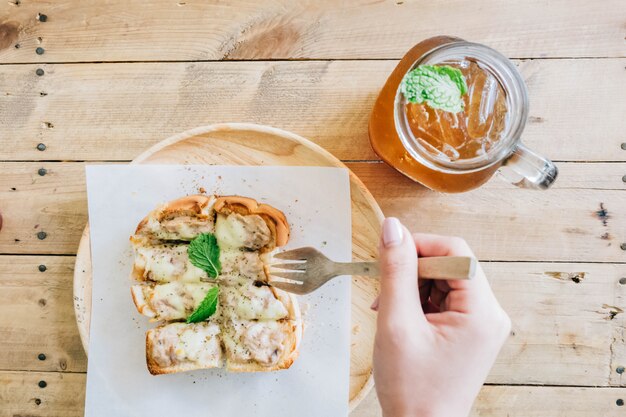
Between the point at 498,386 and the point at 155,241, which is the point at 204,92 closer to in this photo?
the point at 155,241

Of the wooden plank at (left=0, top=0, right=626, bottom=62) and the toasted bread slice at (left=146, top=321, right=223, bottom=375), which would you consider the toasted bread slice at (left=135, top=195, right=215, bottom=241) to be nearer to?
the toasted bread slice at (left=146, top=321, right=223, bottom=375)

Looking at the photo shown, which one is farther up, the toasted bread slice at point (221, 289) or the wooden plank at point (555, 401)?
the toasted bread slice at point (221, 289)

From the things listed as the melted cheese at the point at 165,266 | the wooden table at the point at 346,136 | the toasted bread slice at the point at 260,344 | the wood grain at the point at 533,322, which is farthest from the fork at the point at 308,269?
the wood grain at the point at 533,322

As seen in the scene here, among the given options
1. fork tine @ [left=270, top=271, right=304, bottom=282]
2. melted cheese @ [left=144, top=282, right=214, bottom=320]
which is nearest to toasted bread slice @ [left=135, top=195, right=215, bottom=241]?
melted cheese @ [left=144, top=282, right=214, bottom=320]

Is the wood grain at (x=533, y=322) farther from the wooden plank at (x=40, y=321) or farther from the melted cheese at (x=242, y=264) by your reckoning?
the melted cheese at (x=242, y=264)

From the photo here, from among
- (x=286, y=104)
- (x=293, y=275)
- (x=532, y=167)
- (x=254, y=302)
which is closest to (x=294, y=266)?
(x=293, y=275)

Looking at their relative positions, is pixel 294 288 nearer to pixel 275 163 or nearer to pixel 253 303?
pixel 253 303
